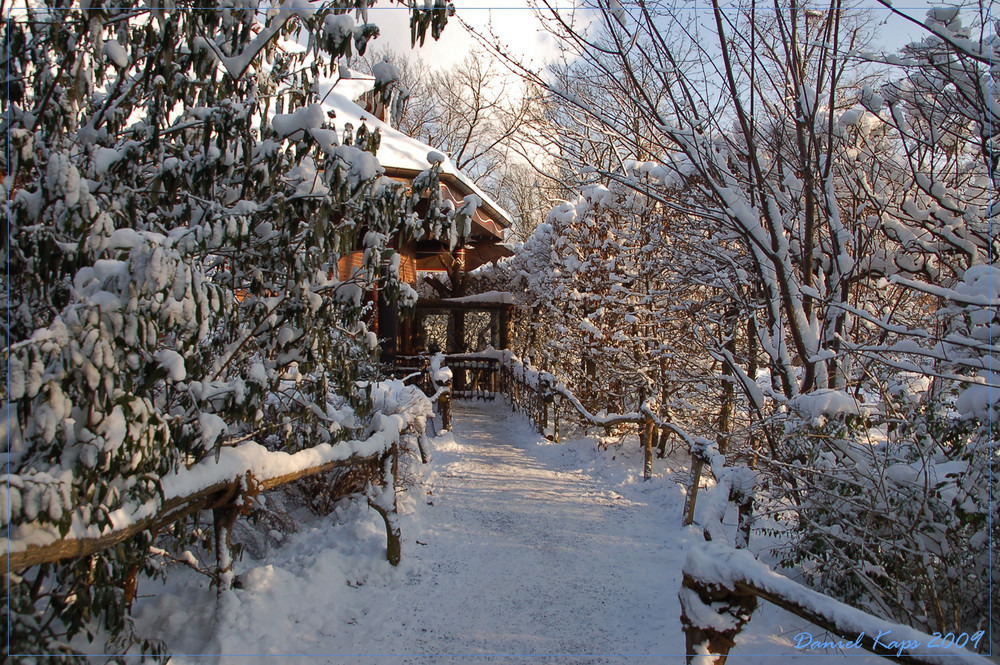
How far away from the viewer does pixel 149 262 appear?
2100 millimetres

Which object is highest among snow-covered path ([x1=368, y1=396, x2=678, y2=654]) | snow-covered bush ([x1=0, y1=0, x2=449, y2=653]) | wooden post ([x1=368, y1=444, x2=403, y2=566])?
snow-covered bush ([x1=0, y1=0, x2=449, y2=653])

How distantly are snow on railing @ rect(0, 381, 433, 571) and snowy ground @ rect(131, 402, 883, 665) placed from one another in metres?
0.61

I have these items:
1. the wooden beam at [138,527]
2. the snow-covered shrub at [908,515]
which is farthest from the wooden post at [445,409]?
the snow-covered shrub at [908,515]

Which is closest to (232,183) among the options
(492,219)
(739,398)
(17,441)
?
(17,441)

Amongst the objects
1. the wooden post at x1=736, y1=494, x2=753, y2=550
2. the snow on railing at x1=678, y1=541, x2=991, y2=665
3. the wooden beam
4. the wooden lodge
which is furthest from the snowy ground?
the wooden lodge

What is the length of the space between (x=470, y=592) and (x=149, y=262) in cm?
336

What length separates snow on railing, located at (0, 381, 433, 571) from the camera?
6.57 feet

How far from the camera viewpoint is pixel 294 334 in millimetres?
3648

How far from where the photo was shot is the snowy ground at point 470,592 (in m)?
3.46

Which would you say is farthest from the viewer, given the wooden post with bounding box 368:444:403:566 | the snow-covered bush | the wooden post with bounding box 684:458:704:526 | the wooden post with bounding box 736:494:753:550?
the wooden post with bounding box 684:458:704:526

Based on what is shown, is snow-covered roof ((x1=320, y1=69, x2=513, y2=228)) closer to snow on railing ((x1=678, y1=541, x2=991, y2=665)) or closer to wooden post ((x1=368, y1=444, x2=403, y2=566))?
wooden post ((x1=368, y1=444, x2=403, y2=566))

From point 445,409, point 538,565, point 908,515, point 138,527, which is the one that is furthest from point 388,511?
point 445,409

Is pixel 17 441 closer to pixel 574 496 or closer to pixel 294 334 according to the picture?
pixel 294 334

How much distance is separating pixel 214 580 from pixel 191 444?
1.03 meters
